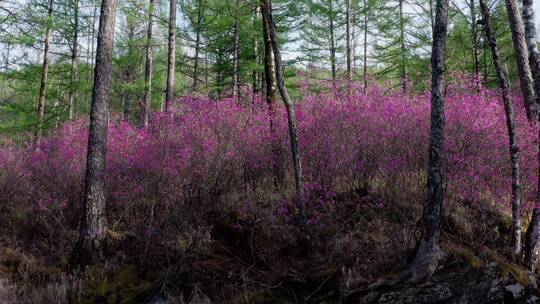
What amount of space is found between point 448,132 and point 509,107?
1.32 m

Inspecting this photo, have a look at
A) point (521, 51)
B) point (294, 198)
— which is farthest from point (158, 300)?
point (521, 51)

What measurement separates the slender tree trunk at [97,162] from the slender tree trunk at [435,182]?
4605 mm

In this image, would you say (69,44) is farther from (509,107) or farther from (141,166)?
(509,107)

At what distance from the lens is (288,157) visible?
752cm

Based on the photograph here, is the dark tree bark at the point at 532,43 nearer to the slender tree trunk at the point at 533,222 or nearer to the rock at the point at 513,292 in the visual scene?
the slender tree trunk at the point at 533,222

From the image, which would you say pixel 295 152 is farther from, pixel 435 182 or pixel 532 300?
pixel 532 300

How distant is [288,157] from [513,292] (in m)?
4.20

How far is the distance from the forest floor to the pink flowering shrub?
0.43 m

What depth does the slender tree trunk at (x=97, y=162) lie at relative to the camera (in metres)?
6.15

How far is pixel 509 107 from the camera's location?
534 cm

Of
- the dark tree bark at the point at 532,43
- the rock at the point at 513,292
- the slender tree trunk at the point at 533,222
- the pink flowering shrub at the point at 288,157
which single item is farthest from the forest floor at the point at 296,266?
the dark tree bark at the point at 532,43

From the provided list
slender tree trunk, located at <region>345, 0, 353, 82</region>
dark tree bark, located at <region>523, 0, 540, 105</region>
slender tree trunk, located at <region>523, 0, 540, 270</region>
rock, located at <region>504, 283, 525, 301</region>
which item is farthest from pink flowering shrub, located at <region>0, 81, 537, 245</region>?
slender tree trunk, located at <region>345, 0, 353, 82</region>

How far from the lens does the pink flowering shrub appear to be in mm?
6262

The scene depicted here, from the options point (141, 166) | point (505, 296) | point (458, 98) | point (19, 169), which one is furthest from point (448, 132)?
point (19, 169)
